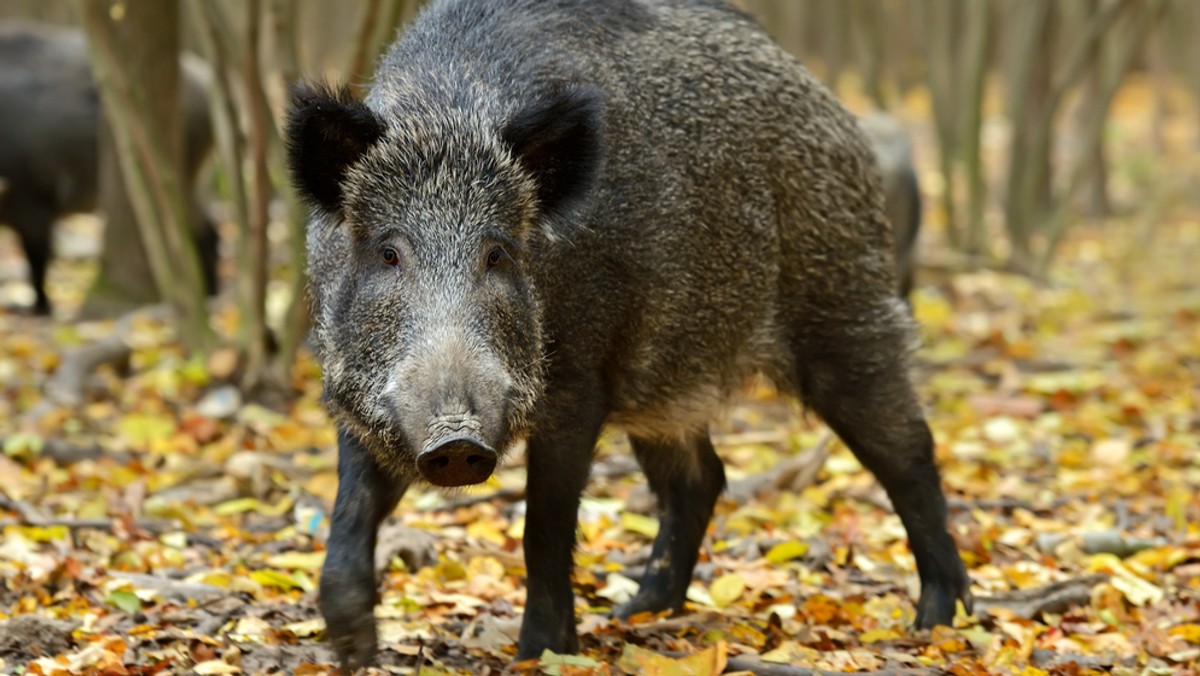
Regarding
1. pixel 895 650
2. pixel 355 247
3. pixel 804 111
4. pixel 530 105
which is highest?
pixel 804 111

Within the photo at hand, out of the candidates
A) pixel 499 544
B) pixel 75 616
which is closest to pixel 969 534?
pixel 499 544

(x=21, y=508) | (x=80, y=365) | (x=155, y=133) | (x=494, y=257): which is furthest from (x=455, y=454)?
Result: (x=80, y=365)

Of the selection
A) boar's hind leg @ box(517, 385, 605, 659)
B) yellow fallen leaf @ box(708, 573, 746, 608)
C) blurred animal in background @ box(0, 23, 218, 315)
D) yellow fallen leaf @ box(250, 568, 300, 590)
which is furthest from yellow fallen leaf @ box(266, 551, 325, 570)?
blurred animal in background @ box(0, 23, 218, 315)

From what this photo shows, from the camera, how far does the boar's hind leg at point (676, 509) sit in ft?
15.8

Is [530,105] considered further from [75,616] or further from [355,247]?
[75,616]

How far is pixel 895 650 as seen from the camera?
436 centimetres

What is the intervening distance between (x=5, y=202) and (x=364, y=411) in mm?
8376

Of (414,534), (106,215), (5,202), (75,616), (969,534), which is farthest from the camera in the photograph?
(5,202)

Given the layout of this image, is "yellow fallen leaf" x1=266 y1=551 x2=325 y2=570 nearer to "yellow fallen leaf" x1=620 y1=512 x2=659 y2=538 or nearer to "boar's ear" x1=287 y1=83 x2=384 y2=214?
"yellow fallen leaf" x1=620 y1=512 x2=659 y2=538

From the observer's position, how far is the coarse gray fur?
11.9 ft

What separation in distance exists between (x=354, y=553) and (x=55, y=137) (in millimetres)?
8344

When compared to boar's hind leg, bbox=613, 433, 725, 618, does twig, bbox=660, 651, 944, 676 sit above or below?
below

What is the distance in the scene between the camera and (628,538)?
18.6ft

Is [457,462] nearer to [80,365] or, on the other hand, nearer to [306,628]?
[306,628]
